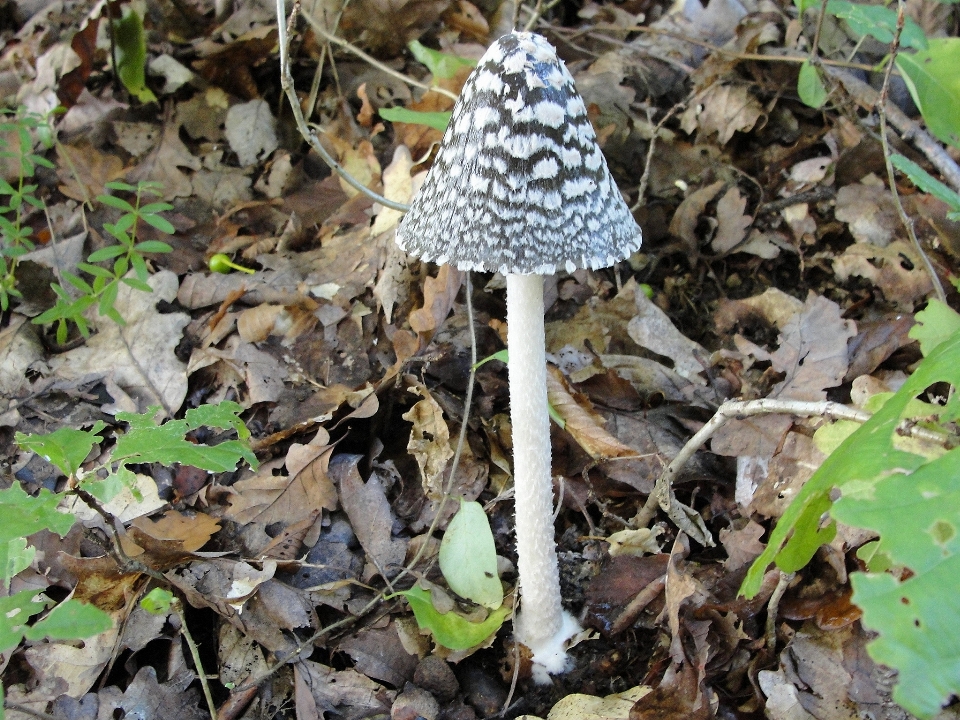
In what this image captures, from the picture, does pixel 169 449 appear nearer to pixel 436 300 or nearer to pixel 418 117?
pixel 436 300

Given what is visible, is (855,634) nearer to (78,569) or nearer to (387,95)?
(78,569)

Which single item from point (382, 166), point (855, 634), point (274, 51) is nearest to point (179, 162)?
point (274, 51)

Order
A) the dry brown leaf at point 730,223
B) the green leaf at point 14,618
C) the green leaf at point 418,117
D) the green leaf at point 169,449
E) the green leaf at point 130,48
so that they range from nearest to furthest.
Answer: the green leaf at point 14,618
the green leaf at point 169,449
the green leaf at point 418,117
the dry brown leaf at point 730,223
the green leaf at point 130,48

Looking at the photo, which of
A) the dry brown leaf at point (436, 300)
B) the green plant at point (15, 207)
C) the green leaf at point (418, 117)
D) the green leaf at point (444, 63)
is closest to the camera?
the green leaf at point (418, 117)

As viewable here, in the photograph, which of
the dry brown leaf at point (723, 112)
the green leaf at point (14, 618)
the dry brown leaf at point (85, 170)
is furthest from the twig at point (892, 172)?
the dry brown leaf at point (85, 170)

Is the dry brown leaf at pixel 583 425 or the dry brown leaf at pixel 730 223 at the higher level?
the dry brown leaf at pixel 730 223

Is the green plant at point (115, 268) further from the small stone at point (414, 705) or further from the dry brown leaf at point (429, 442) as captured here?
the small stone at point (414, 705)

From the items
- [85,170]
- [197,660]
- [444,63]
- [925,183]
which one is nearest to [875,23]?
[925,183]

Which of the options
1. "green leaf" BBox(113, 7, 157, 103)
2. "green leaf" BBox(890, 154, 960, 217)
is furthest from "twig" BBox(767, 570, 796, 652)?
"green leaf" BBox(113, 7, 157, 103)
